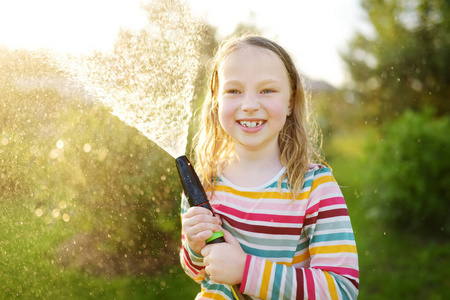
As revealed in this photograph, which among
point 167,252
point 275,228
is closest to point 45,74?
point 167,252

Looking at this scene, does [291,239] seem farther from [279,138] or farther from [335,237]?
[279,138]

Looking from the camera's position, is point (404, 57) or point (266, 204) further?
point (404, 57)

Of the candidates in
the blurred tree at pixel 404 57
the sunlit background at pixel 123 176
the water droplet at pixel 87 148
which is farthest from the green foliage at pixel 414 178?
the water droplet at pixel 87 148

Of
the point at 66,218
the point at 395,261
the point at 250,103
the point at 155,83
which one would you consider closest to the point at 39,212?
the point at 66,218

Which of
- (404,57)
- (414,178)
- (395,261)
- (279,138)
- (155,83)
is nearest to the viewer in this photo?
(279,138)

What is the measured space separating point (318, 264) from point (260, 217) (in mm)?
225

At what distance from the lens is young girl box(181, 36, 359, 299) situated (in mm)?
1317

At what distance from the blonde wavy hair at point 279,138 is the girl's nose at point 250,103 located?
18cm

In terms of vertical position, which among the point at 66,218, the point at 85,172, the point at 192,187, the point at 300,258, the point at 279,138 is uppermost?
the point at 279,138

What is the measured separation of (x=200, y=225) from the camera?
4.41 ft

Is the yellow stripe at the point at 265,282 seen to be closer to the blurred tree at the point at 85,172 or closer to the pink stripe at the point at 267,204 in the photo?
the pink stripe at the point at 267,204

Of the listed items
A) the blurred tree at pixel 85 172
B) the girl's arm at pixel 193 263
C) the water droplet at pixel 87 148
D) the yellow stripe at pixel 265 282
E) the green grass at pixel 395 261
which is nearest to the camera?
the yellow stripe at pixel 265 282

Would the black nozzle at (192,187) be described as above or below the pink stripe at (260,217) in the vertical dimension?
above

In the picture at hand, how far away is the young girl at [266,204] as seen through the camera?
1.32 metres
